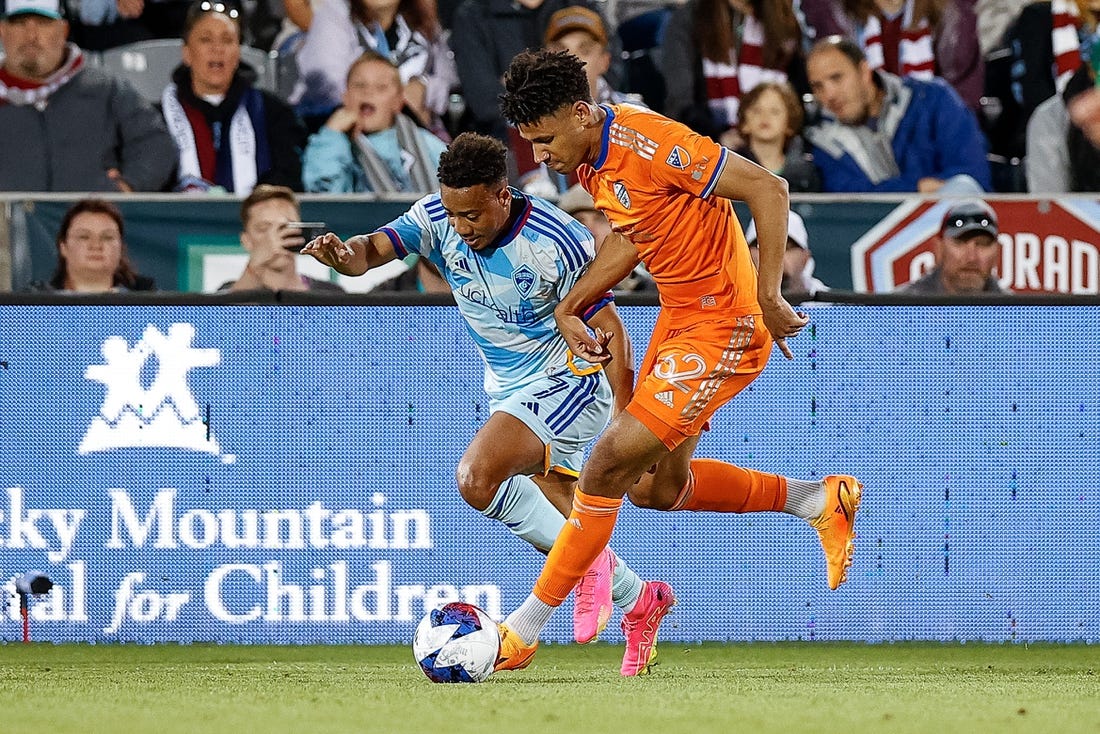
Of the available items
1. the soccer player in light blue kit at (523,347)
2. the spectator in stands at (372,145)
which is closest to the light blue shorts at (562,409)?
the soccer player in light blue kit at (523,347)

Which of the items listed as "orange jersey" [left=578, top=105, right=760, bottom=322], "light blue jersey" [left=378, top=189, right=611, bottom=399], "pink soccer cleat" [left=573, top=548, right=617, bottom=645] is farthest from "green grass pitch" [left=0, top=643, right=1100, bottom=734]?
"orange jersey" [left=578, top=105, right=760, bottom=322]

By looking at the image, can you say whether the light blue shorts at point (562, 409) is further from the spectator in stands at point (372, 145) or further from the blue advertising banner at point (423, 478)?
the spectator in stands at point (372, 145)

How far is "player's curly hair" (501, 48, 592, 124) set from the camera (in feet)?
17.1

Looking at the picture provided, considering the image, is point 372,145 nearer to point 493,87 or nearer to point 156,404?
point 493,87

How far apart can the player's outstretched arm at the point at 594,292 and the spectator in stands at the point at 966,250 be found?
9.41 feet

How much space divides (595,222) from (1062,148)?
10.5ft

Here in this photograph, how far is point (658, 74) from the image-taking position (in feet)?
33.6

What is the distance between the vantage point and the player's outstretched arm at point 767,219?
5.25m

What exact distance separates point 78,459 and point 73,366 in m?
0.41

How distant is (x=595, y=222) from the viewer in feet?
27.1

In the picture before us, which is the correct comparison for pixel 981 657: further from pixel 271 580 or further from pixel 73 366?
pixel 73 366

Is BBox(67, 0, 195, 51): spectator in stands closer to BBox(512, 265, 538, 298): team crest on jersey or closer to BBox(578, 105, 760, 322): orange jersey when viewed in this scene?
BBox(512, 265, 538, 298): team crest on jersey

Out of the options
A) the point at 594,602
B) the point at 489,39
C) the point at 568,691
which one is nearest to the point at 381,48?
the point at 489,39

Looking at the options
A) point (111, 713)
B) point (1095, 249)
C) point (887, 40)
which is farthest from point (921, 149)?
point (111, 713)
